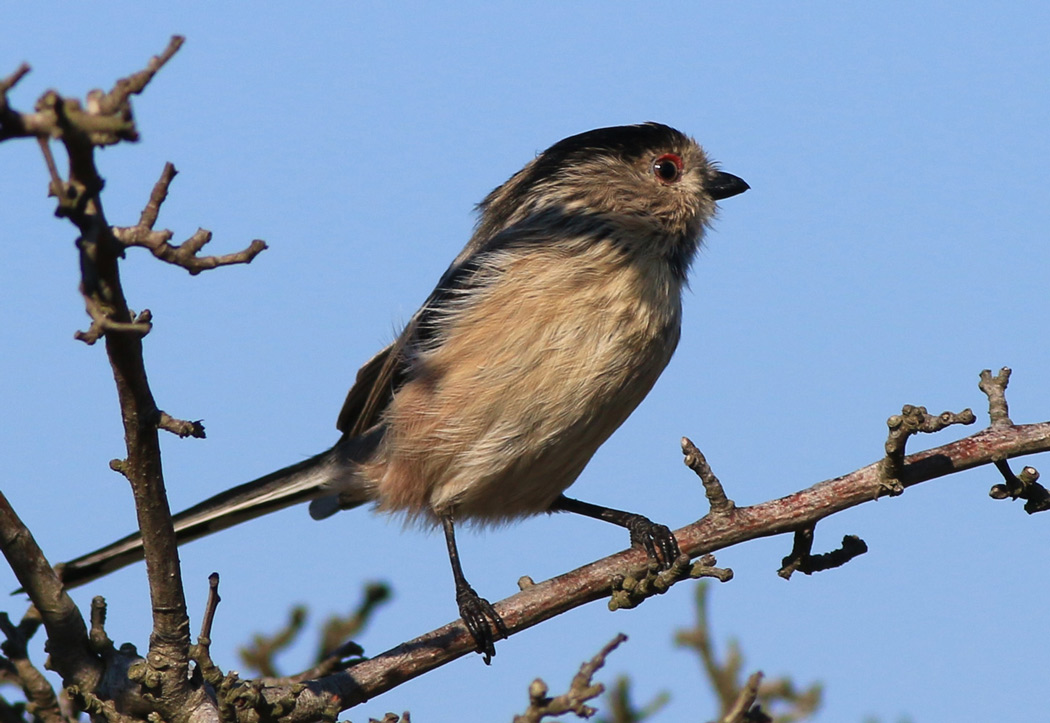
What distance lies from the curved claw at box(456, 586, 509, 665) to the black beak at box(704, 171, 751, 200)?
2584mm

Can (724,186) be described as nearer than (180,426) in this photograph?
No

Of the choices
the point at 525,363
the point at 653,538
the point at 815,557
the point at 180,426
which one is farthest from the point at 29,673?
the point at 815,557

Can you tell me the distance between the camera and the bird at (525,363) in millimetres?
5062

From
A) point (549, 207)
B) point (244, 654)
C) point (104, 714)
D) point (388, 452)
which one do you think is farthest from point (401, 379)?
point (104, 714)

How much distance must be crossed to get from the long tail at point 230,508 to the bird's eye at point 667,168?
2.31m

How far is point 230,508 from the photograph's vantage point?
5699 mm

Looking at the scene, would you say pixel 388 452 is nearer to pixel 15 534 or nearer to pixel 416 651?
pixel 416 651

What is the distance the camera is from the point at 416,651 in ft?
13.5

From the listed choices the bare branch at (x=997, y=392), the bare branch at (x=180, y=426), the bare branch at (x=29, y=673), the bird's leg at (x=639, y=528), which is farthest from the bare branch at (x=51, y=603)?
the bare branch at (x=997, y=392)

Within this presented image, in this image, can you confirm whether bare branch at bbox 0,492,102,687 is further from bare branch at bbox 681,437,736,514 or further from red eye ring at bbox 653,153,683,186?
red eye ring at bbox 653,153,683,186

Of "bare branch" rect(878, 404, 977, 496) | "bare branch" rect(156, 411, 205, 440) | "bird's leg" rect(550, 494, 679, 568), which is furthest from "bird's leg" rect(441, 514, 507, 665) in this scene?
"bare branch" rect(156, 411, 205, 440)

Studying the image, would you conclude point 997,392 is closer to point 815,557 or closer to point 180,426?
point 815,557

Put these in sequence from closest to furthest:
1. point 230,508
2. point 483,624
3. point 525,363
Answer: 1. point 483,624
2. point 525,363
3. point 230,508

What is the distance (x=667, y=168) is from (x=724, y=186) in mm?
336
